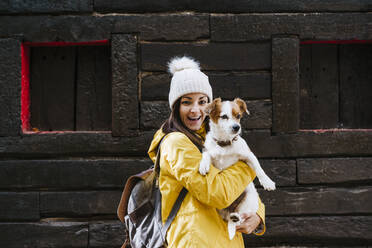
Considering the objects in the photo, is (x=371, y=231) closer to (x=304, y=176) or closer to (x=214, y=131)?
(x=304, y=176)

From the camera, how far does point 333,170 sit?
3.39 m

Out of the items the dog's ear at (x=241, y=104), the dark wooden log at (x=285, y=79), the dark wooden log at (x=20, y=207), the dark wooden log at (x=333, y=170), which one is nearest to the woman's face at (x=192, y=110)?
the dog's ear at (x=241, y=104)

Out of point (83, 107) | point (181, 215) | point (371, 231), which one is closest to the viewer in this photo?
point (181, 215)

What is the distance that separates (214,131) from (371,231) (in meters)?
2.40

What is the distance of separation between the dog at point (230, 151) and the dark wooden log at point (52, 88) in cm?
217

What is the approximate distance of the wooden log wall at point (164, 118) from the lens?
3.38m

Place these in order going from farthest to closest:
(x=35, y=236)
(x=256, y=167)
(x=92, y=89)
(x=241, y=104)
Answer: (x=92, y=89) → (x=35, y=236) → (x=241, y=104) → (x=256, y=167)

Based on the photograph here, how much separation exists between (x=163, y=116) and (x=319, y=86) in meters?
1.73

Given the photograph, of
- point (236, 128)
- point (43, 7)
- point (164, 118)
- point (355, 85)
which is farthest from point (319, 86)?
point (43, 7)

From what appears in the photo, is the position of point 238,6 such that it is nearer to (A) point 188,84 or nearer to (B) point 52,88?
(A) point 188,84

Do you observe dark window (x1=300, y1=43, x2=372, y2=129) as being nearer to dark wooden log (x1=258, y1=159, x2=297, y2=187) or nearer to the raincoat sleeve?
dark wooden log (x1=258, y1=159, x2=297, y2=187)

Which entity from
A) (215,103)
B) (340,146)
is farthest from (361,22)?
(215,103)

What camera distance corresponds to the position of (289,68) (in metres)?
3.45

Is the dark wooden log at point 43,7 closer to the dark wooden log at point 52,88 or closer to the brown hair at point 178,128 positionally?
the dark wooden log at point 52,88
